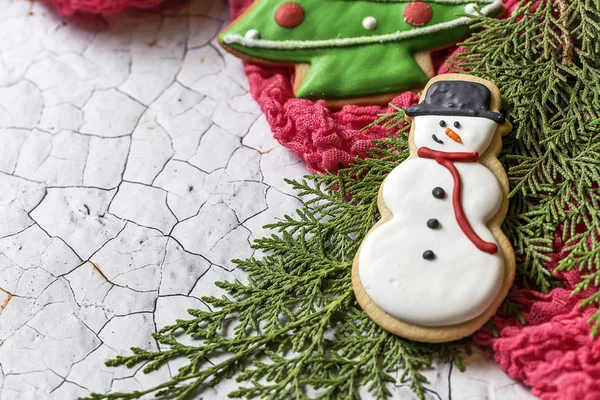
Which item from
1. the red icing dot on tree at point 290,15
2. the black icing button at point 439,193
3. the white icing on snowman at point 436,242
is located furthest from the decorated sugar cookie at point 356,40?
the black icing button at point 439,193

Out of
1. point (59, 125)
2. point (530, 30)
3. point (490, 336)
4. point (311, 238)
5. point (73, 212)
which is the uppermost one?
point (59, 125)

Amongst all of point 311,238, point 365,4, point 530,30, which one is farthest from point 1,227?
point 530,30

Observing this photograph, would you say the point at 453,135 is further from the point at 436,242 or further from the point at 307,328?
the point at 307,328

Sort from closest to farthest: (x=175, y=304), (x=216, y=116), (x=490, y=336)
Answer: (x=490, y=336), (x=175, y=304), (x=216, y=116)

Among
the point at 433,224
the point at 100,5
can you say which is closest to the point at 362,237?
the point at 433,224

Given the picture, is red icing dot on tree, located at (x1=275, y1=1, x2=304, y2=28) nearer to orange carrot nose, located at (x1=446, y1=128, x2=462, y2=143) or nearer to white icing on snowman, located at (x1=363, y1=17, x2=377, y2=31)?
white icing on snowman, located at (x1=363, y1=17, x2=377, y2=31)

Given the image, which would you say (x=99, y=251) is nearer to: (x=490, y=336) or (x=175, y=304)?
(x=175, y=304)
